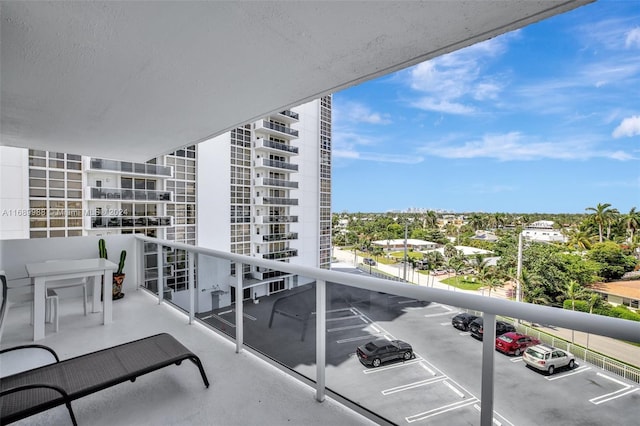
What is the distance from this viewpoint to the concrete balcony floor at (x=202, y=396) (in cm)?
196

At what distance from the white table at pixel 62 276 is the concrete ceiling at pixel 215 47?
170 cm

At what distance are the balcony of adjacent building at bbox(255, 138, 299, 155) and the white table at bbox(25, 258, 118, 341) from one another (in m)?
20.5

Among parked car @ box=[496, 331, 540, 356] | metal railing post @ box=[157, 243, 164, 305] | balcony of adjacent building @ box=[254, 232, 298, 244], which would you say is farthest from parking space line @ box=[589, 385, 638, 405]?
balcony of adjacent building @ box=[254, 232, 298, 244]

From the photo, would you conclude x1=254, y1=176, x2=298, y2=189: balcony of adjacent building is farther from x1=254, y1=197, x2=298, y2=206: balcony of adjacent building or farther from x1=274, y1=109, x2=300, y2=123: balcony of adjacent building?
x1=274, y1=109, x2=300, y2=123: balcony of adjacent building

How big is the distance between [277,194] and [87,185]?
43.9 feet

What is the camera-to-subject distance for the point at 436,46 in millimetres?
1858

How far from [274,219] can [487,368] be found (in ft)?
79.7

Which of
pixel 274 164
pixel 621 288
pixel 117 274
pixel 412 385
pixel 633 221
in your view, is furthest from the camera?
pixel 633 221

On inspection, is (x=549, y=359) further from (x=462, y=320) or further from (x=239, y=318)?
(x=239, y=318)

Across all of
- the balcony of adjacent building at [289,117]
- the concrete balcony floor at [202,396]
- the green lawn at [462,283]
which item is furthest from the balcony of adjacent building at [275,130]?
the green lawn at [462,283]

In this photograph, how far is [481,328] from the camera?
1.47 m

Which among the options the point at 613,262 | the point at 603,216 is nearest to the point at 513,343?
the point at 613,262

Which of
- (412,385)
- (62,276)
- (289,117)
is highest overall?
(289,117)

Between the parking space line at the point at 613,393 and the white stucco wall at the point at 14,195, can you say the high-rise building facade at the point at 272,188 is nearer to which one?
the white stucco wall at the point at 14,195
